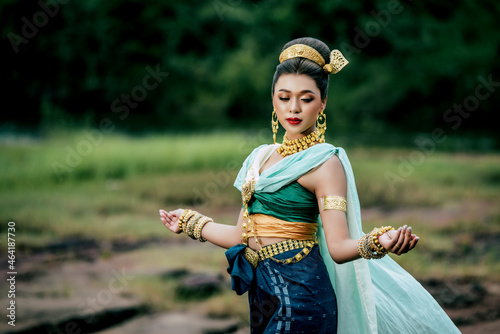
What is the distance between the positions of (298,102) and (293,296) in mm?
673

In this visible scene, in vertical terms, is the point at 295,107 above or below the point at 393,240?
above

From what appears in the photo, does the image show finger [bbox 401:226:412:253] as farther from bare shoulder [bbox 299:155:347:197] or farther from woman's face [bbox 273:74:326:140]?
woman's face [bbox 273:74:326:140]

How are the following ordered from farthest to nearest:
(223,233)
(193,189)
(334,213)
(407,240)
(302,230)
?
(193,189) → (223,233) → (302,230) → (334,213) → (407,240)

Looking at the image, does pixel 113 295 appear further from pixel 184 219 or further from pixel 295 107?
pixel 295 107

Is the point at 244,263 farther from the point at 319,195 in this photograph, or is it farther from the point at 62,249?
the point at 62,249

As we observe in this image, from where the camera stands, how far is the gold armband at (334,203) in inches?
73.0

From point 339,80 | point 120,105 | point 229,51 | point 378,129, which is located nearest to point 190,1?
point 229,51

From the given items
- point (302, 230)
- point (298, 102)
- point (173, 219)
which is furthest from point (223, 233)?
point (298, 102)

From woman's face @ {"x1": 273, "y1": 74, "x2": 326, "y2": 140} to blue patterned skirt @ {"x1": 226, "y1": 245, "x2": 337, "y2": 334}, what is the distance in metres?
0.44

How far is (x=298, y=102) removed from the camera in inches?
78.6

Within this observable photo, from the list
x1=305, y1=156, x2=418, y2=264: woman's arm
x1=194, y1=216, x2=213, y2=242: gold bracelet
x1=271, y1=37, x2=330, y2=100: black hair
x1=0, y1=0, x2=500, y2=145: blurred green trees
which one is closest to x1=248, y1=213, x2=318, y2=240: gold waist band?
x1=305, y1=156, x2=418, y2=264: woman's arm

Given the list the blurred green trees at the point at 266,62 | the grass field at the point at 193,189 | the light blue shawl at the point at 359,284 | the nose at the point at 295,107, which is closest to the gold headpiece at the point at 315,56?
the nose at the point at 295,107

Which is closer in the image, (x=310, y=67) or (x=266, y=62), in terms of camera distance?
(x=310, y=67)

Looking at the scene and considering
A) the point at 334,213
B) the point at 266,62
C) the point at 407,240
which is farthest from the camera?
the point at 266,62
